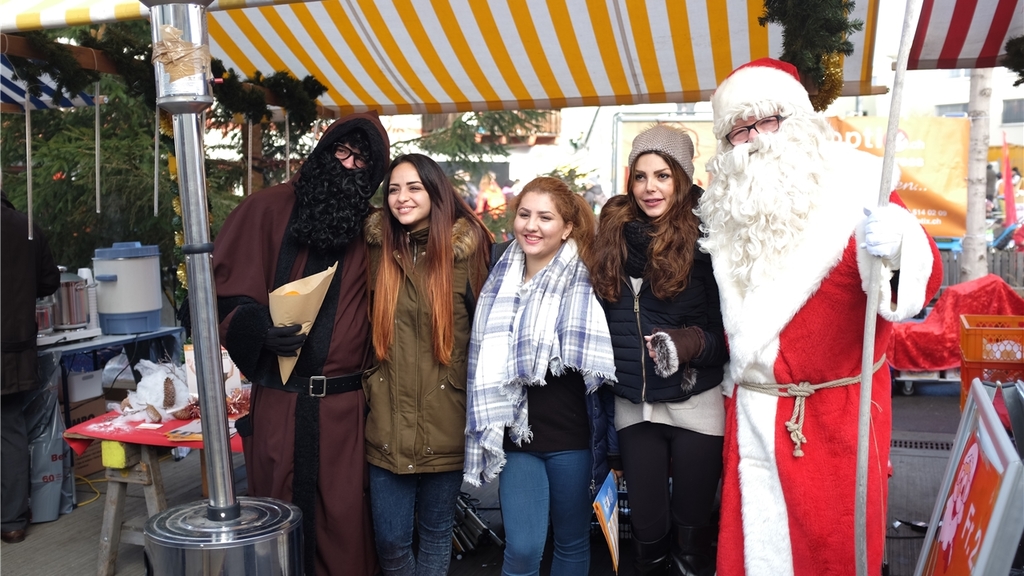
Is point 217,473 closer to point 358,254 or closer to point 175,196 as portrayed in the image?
point 358,254

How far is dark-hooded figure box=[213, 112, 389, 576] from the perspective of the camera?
2941 millimetres

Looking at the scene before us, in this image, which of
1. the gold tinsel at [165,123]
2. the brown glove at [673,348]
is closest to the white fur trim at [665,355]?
the brown glove at [673,348]

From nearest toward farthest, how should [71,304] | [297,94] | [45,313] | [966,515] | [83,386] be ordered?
1. [966,515]
2. [297,94]
3. [45,313]
4. [71,304]
5. [83,386]

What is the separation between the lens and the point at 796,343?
2502mm

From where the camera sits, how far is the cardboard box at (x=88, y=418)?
5387mm

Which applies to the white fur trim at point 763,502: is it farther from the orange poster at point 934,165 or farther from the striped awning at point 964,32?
the orange poster at point 934,165

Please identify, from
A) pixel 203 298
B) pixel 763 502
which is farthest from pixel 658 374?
pixel 203 298

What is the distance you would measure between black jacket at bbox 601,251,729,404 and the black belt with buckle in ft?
3.20

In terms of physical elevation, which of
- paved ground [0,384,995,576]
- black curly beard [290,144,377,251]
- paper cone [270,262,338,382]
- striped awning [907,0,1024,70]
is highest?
striped awning [907,0,1024,70]

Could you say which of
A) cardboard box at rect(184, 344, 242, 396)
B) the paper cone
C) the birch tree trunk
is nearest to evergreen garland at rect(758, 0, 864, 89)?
the paper cone

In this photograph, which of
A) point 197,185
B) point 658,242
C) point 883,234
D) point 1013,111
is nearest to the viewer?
point 197,185

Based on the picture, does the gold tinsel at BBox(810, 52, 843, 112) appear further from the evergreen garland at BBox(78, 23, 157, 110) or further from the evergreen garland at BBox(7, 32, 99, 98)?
the evergreen garland at BBox(7, 32, 99, 98)

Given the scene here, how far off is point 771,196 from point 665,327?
544 mm

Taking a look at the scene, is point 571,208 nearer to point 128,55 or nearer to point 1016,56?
point 1016,56
